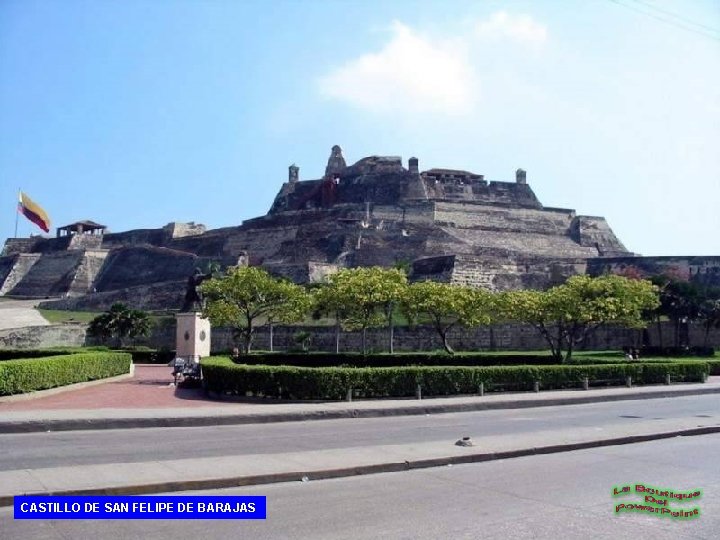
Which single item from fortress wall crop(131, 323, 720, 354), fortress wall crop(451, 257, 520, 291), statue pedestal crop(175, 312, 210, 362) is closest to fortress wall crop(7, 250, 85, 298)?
fortress wall crop(131, 323, 720, 354)

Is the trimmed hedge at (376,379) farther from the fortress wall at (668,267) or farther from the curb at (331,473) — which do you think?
the fortress wall at (668,267)

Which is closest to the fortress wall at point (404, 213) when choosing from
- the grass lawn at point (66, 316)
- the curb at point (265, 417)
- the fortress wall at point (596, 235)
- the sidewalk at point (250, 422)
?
the fortress wall at point (596, 235)

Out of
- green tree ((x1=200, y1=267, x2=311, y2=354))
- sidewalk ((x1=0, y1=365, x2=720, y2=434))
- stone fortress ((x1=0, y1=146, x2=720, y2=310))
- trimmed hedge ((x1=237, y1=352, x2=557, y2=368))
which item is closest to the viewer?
sidewalk ((x1=0, y1=365, x2=720, y2=434))

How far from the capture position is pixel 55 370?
60.3ft

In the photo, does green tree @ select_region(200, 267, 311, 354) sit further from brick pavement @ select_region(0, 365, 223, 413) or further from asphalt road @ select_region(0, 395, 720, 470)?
asphalt road @ select_region(0, 395, 720, 470)

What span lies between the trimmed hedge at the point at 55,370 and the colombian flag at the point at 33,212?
38.3 metres

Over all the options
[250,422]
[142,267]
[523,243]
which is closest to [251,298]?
[250,422]

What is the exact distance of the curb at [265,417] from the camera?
478 inches

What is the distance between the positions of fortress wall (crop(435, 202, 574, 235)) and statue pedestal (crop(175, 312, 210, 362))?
122 feet

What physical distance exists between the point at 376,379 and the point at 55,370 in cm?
777

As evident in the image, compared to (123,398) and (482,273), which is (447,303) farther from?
(482,273)

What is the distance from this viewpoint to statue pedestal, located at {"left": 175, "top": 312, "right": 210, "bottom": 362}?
2844 cm

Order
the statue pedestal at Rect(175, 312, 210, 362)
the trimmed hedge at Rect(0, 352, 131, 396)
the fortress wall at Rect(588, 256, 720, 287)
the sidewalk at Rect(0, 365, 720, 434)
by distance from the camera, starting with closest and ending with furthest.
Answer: the sidewalk at Rect(0, 365, 720, 434), the trimmed hedge at Rect(0, 352, 131, 396), the statue pedestal at Rect(175, 312, 210, 362), the fortress wall at Rect(588, 256, 720, 287)

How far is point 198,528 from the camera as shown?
6.09m
